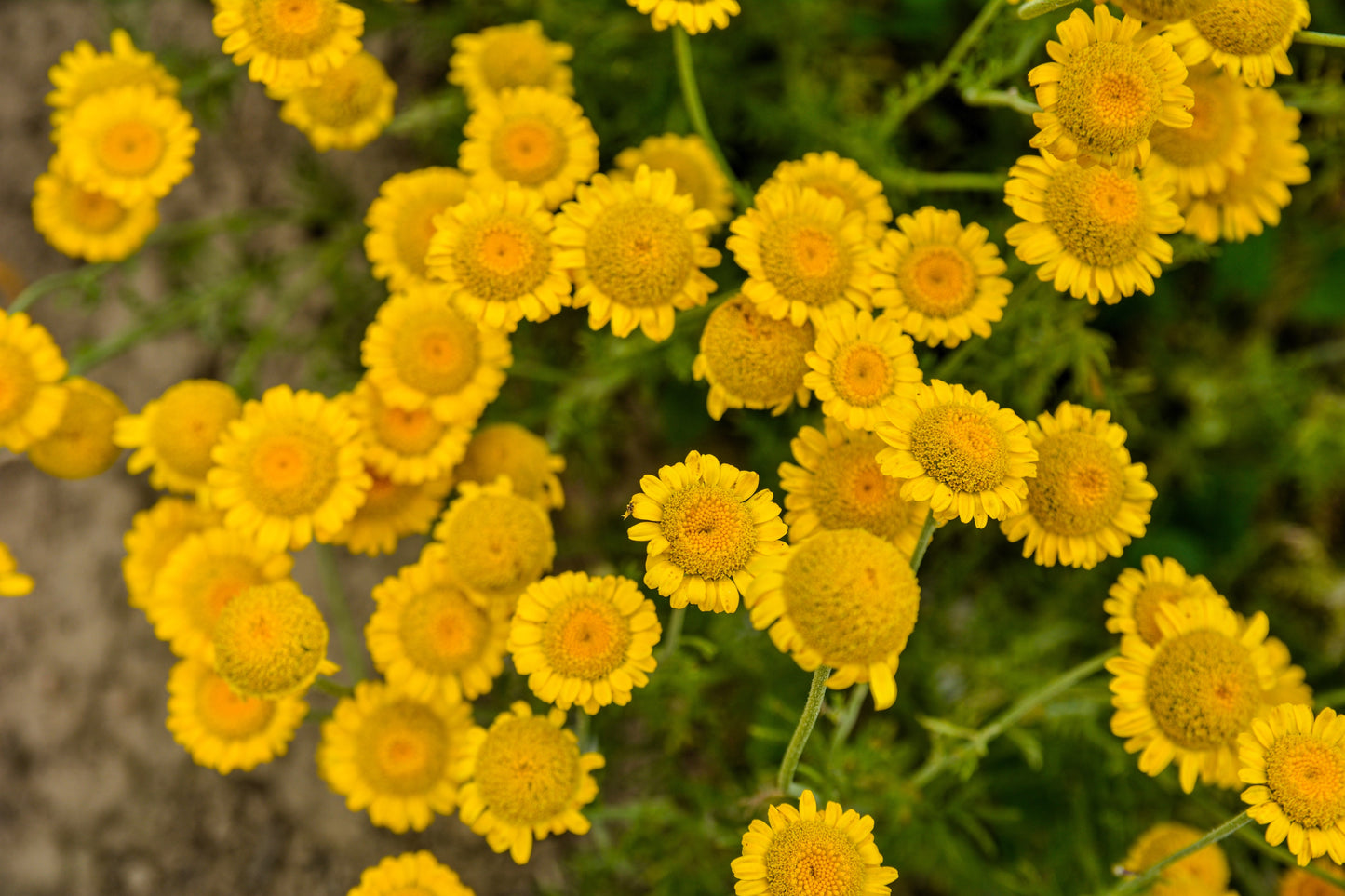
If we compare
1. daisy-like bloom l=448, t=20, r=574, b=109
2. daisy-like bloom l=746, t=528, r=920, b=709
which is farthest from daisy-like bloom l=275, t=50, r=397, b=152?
daisy-like bloom l=746, t=528, r=920, b=709

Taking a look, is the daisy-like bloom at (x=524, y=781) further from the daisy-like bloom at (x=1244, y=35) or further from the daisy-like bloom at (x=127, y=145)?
the daisy-like bloom at (x=1244, y=35)

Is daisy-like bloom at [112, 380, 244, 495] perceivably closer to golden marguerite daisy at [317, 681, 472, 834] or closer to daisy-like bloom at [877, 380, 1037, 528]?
golden marguerite daisy at [317, 681, 472, 834]

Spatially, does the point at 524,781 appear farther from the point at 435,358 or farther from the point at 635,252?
the point at 635,252

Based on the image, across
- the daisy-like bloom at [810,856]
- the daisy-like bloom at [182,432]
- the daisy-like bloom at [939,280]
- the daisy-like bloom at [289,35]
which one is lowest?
the daisy-like bloom at [810,856]

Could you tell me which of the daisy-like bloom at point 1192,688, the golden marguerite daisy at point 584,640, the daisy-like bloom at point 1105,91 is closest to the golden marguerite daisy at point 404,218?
the golden marguerite daisy at point 584,640

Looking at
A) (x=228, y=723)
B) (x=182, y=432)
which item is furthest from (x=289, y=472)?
(x=228, y=723)

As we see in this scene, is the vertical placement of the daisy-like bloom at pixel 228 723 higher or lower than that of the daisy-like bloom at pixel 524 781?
lower

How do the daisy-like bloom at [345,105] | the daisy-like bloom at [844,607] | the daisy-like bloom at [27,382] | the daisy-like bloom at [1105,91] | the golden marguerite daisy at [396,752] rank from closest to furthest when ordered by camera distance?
1. the daisy-like bloom at [844,607]
2. the daisy-like bloom at [1105,91]
3. the golden marguerite daisy at [396,752]
4. the daisy-like bloom at [27,382]
5. the daisy-like bloom at [345,105]
